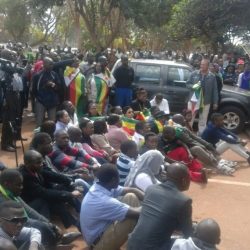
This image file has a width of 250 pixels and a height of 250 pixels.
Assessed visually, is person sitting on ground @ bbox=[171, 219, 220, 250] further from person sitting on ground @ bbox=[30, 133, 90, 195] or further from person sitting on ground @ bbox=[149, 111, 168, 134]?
person sitting on ground @ bbox=[149, 111, 168, 134]

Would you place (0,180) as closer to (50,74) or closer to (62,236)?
(62,236)

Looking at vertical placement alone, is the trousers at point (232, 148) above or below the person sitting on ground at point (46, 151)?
below

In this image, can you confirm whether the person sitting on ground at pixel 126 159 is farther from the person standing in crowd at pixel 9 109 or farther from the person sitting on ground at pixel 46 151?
the person standing in crowd at pixel 9 109

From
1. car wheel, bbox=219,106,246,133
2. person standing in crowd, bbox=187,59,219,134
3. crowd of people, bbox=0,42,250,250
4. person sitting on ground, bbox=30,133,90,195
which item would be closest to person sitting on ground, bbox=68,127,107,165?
crowd of people, bbox=0,42,250,250

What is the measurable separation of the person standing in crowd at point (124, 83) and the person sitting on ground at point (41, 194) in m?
5.92

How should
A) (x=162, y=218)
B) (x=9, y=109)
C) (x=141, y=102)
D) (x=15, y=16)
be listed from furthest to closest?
1. (x=15, y=16)
2. (x=141, y=102)
3. (x=9, y=109)
4. (x=162, y=218)

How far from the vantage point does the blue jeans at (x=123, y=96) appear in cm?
1173

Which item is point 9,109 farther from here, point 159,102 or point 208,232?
point 208,232

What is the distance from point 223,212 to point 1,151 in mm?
4344

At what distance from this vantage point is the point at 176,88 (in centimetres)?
1230

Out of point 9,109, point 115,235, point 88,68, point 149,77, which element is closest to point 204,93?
point 149,77

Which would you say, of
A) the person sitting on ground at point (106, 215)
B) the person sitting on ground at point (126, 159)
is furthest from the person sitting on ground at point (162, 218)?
the person sitting on ground at point (126, 159)

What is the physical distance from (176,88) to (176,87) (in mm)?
25

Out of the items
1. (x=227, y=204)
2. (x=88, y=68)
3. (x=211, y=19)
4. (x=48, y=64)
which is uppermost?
(x=211, y=19)
